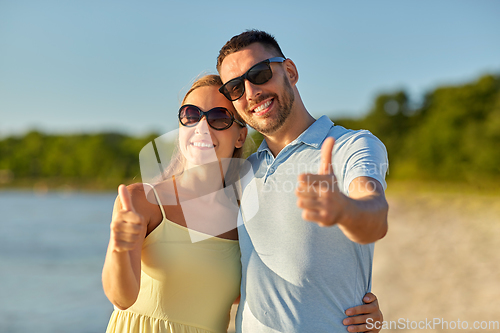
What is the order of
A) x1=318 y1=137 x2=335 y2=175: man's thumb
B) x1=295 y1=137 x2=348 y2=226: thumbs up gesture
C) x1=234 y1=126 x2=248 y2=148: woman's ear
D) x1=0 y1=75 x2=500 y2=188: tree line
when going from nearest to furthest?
x1=295 y1=137 x2=348 y2=226: thumbs up gesture → x1=318 y1=137 x2=335 y2=175: man's thumb → x1=234 y1=126 x2=248 y2=148: woman's ear → x1=0 y1=75 x2=500 y2=188: tree line

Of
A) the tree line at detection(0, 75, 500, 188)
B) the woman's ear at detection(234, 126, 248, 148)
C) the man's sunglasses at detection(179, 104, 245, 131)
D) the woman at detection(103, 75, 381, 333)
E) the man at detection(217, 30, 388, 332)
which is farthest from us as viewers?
the tree line at detection(0, 75, 500, 188)

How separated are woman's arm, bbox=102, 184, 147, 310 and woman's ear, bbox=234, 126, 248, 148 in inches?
37.3

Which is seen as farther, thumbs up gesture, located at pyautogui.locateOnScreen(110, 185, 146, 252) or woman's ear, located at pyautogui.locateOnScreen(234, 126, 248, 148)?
woman's ear, located at pyautogui.locateOnScreen(234, 126, 248, 148)

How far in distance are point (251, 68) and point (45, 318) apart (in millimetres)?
15143

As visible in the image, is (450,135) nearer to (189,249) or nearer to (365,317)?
(365,317)

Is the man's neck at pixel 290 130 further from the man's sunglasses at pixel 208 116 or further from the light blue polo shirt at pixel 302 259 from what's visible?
the man's sunglasses at pixel 208 116

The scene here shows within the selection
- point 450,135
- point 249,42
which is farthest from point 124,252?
point 450,135

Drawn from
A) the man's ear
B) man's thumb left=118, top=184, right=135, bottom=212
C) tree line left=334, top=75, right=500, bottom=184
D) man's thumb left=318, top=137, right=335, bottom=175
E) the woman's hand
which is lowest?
the woman's hand

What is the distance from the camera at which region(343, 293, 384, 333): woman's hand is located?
2344mm

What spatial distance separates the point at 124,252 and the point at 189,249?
59 cm

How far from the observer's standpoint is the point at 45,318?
47.5 ft

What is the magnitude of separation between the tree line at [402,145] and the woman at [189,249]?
22314 mm

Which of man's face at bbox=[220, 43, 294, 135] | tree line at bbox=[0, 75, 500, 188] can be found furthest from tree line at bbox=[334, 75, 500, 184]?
man's face at bbox=[220, 43, 294, 135]

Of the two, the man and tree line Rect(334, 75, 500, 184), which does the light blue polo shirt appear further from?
tree line Rect(334, 75, 500, 184)
